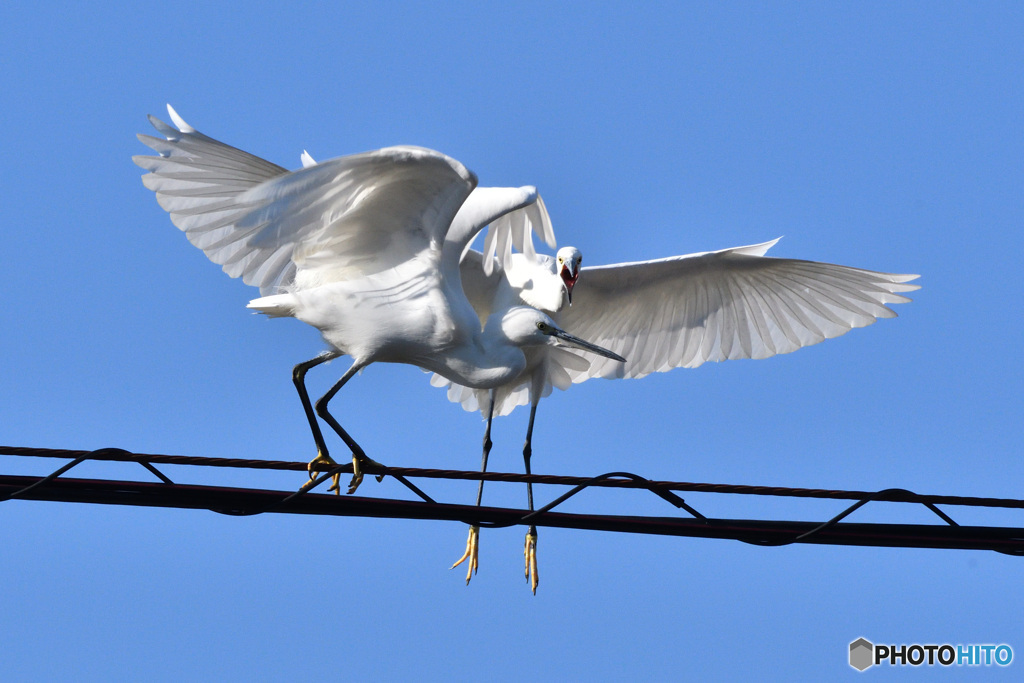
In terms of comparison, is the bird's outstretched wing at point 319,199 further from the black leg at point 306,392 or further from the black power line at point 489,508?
the black power line at point 489,508

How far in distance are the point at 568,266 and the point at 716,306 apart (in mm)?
1637

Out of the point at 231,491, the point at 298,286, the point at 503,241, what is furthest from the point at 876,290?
the point at 231,491

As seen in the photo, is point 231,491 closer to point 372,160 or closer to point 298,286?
point 372,160

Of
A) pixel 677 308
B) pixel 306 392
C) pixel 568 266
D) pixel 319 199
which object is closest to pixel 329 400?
pixel 306 392

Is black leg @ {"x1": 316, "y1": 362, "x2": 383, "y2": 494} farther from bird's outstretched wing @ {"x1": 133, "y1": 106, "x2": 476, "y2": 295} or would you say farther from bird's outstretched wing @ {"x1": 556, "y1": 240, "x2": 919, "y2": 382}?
bird's outstretched wing @ {"x1": 556, "y1": 240, "x2": 919, "y2": 382}

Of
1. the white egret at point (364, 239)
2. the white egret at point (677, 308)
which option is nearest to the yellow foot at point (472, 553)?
the white egret at point (677, 308)

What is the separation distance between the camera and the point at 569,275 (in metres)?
8.49

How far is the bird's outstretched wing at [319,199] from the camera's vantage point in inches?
239

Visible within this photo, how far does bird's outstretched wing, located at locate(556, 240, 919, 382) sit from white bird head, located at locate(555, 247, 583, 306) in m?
0.52

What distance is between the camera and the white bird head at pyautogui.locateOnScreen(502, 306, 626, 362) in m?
7.15

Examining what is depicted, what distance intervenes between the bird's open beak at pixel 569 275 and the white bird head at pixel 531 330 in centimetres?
126

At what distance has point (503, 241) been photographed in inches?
355

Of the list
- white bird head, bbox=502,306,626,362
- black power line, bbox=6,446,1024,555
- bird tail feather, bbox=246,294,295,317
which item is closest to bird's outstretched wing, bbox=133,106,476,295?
bird tail feather, bbox=246,294,295,317

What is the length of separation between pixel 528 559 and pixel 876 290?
10.9 ft
